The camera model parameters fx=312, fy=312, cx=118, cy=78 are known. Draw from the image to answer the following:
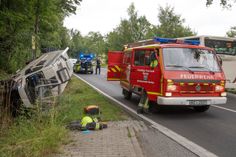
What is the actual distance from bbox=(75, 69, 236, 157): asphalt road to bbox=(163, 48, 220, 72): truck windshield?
1.50 meters

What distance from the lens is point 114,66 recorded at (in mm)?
13898

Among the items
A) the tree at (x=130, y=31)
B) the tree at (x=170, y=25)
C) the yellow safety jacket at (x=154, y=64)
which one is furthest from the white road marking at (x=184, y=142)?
the tree at (x=130, y=31)

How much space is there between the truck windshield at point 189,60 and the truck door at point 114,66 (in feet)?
14.9

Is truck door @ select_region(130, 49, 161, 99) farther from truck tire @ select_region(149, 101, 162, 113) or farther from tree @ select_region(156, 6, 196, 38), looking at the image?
tree @ select_region(156, 6, 196, 38)

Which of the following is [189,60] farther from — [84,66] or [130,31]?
[130,31]

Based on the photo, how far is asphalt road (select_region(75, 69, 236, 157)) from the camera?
6527mm

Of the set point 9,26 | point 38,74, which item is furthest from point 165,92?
point 9,26

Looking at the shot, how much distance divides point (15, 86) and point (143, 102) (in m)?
4.06

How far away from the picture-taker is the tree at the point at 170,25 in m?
41.2

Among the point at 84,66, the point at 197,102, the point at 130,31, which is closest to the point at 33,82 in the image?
the point at 197,102

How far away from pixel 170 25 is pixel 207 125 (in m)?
34.5

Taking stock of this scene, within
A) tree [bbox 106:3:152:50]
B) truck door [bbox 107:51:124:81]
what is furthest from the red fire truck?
tree [bbox 106:3:152:50]

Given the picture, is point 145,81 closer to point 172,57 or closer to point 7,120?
point 172,57

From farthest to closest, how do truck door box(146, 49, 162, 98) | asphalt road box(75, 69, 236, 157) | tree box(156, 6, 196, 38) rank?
tree box(156, 6, 196, 38)
truck door box(146, 49, 162, 98)
asphalt road box(75, 69, 236, 157)
